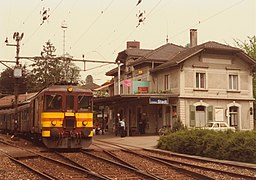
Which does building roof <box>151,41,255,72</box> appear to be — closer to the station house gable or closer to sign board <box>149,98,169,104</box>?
the station house gable

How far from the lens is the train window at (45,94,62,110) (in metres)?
18.1

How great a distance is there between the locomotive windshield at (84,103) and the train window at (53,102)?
876mm

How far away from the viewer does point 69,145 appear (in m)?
18.0

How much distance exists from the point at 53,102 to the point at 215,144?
285 inches

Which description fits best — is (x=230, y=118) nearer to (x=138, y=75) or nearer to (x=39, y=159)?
(x=138, y=75)

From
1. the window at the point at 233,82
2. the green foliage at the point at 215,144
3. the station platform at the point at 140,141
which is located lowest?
the station platform at the point at 140,141

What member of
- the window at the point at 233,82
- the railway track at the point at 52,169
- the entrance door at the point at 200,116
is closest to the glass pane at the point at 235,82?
the window at the point at 233,82

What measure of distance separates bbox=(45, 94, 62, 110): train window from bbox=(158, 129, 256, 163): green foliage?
17.3 feet

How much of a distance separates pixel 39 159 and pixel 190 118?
18.2 meters

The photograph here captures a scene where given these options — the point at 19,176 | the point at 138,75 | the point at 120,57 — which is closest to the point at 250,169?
the point at 19,176

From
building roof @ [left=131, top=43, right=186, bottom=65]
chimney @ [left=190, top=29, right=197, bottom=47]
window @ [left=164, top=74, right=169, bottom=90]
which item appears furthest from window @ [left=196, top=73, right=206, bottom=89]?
chimney @ [left=190, top=29, right=197, bottom=47]

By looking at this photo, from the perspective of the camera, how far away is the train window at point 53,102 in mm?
18109

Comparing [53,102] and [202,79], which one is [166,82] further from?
[53,102]

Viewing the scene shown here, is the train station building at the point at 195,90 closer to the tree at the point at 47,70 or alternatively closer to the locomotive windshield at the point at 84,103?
the locomotive windshield at the point at 84,103
